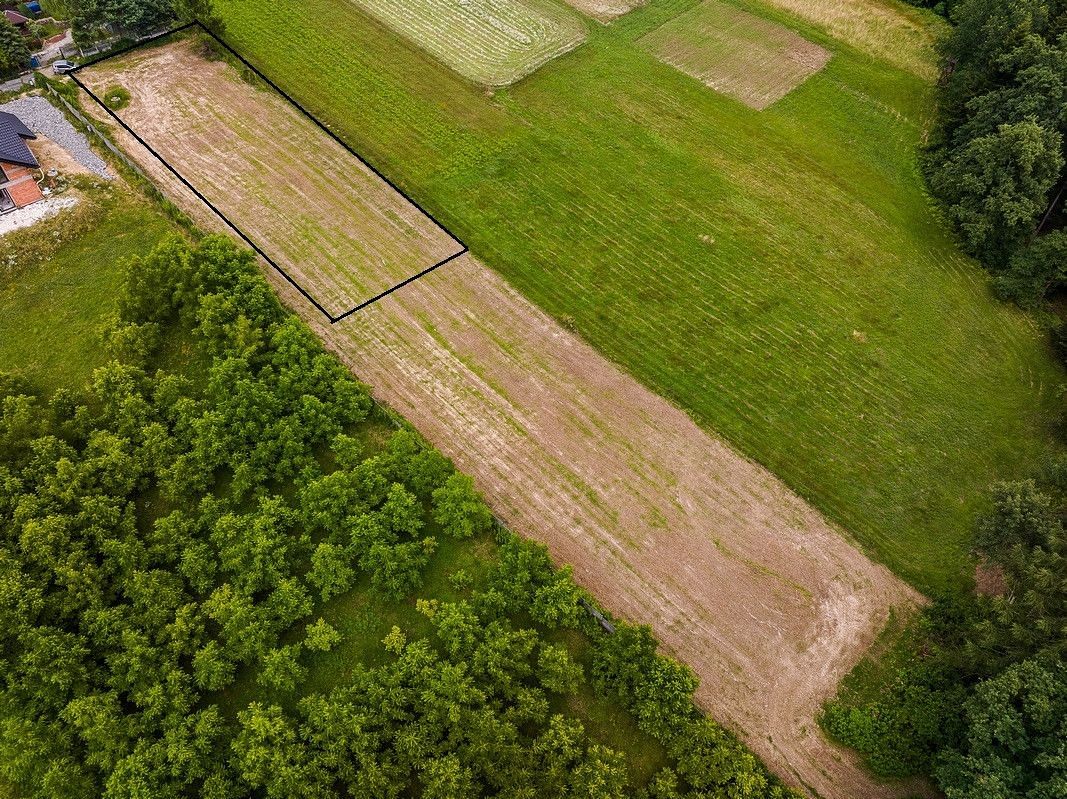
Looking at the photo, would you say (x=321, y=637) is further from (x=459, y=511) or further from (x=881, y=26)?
(x=881, y=26)

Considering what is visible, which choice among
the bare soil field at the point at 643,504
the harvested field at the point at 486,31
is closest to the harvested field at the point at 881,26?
the harvested field at the point at 486,31

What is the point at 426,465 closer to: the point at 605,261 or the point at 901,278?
the point at 605,261

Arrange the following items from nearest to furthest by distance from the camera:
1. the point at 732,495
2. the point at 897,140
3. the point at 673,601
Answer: the point at 673,601, the point at 732,495, the point at 897,140

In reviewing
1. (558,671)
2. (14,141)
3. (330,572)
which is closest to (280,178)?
(14,141)

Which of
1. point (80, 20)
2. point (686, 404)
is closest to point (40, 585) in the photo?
point (686, 404)

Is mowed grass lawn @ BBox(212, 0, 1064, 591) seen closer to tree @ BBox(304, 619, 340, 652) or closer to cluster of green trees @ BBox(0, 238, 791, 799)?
cluster of green trees @ BBox(0, 238, 791, 799)

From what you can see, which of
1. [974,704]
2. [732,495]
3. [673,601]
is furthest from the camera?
[732,495]

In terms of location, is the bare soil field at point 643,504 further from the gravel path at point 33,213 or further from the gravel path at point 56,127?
the gravel path at point 56,127
